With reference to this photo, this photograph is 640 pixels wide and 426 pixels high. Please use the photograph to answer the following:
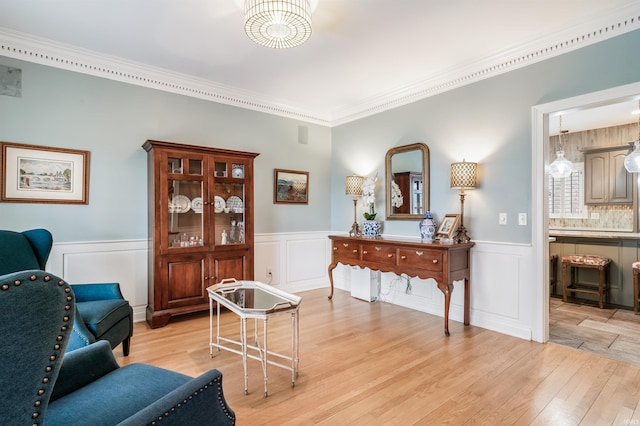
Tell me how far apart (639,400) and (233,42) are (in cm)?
404

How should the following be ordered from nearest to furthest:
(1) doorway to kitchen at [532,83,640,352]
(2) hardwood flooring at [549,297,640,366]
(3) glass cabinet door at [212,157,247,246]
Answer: (1) doorway to kitchen at [532,83,640,352] < (2) hardwood flooring at [549,297,640,366] < (3) glass cabinet door at [212,157,247,246]

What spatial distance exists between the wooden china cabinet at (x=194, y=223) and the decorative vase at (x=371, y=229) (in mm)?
1487

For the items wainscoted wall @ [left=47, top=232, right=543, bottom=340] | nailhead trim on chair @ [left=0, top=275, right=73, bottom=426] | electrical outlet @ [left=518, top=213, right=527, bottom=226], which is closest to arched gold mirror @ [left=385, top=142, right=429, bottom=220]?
wainscoted wall @ [left=47, top=232, right=543, bottom=340]

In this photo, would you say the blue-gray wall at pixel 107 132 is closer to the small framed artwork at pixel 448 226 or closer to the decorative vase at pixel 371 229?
the decorative vase at pixel 371 229

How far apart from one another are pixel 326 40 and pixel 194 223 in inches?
90.6

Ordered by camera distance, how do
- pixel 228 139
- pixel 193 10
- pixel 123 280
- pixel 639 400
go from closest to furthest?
pixel 639 400 < pixel 193 10 < pixel 123 280 < pixel 228 139

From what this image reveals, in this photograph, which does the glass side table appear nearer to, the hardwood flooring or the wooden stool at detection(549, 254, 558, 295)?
the hardwood flooring

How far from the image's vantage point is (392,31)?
2873 mm

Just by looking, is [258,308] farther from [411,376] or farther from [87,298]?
[87,298]

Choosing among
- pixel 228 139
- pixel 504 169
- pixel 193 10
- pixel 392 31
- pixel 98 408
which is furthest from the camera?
pixel 228 139

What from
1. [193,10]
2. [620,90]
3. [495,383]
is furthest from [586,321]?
[193,10]

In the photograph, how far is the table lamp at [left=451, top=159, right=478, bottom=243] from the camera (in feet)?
11.1

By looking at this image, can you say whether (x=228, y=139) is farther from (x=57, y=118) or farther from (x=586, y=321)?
(x=586, y=321)

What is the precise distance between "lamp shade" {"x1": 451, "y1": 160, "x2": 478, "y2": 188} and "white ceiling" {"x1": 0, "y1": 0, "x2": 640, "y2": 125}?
95 cm
